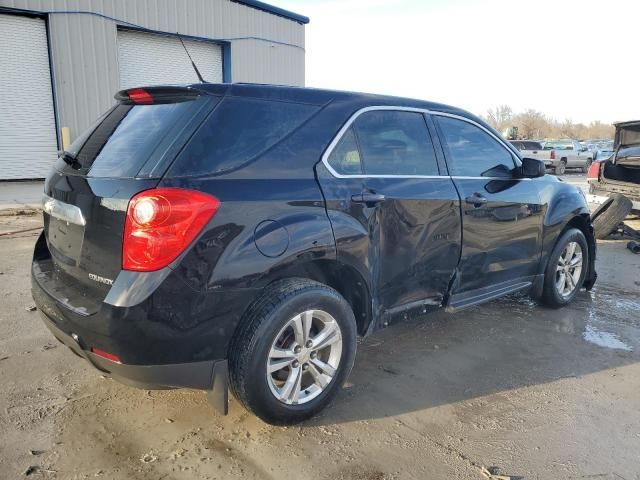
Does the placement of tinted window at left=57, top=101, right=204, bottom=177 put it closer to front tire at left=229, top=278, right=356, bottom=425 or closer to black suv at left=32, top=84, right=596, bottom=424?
black suv at left=32, top=84, right=596, bottom=424

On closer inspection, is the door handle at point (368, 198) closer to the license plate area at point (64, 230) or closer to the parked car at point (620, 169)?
the license plate area at point (64, 230)

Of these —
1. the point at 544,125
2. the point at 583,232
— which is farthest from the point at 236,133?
the point at 544,125

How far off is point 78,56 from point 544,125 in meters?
68.4

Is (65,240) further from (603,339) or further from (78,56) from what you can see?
(78,56)

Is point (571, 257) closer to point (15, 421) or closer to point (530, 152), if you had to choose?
point (15, 421)

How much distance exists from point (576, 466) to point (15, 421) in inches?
117

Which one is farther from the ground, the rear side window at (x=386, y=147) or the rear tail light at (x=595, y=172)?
the rear side window at (x=386, y=147)

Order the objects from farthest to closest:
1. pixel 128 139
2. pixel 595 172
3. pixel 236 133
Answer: pixel 595 172 < pixel 128 139 < pixel 236 133

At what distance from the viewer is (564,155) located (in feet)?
87.5

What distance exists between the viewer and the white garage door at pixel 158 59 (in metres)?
14.0

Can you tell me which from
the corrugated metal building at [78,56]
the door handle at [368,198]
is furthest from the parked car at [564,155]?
the door handle at [368,198]

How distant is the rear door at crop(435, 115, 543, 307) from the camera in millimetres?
3789

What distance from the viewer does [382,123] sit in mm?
3375

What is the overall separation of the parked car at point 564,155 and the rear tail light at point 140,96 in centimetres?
2598
